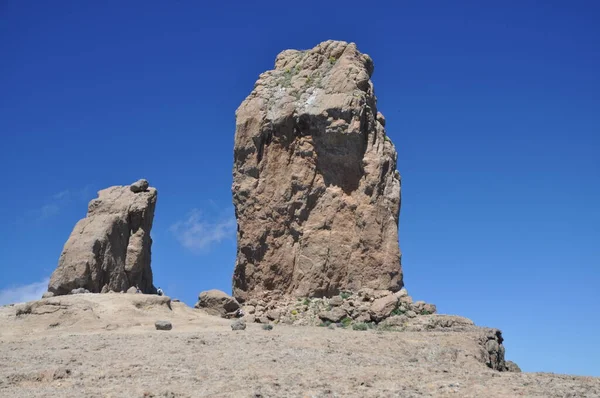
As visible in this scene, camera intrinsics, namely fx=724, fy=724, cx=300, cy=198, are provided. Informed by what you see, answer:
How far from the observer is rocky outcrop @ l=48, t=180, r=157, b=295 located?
2566 centimetres

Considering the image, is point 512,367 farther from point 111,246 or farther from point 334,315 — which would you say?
point 111,246

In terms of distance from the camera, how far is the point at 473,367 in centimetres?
1603

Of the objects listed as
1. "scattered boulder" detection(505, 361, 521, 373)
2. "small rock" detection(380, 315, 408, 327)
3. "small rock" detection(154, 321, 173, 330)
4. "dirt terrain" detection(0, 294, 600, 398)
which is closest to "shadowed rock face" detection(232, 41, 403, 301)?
"small rock" detection(380, 315, 408, 327)

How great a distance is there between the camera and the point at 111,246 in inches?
1077

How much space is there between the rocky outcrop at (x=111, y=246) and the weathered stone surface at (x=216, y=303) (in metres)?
4.71

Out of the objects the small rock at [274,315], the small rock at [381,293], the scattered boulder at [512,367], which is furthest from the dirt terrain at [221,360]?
the small rock at [381,293]

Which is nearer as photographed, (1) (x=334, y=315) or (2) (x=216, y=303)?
(1) (x=334, y=315)

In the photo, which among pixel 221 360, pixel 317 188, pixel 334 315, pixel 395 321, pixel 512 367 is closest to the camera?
pixel 221 360

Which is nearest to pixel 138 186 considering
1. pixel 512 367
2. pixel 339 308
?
pixel 339 308

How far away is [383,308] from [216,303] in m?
5.45

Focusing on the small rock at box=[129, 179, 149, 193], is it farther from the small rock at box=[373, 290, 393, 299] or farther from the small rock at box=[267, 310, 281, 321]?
the small rock at box=[373, 290, 393, 299]

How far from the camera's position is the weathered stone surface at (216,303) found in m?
23.5

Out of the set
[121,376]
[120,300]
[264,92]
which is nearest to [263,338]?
[121,376]

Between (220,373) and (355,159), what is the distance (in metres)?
14.0
